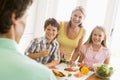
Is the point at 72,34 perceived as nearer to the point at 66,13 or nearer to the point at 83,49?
the point at 83,49

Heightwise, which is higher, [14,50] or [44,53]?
[14,50]

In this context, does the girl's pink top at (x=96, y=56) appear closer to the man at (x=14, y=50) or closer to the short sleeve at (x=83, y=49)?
the short sleeve at (x=83, y=49)

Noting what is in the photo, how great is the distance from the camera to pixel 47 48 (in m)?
2.40

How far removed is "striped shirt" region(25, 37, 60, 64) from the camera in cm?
233

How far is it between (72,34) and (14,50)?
2.24 meters

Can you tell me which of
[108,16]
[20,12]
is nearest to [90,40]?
[108,16]

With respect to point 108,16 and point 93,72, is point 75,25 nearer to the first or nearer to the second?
point 93,72

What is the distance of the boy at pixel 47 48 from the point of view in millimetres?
2320

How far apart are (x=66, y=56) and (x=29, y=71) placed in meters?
2.23

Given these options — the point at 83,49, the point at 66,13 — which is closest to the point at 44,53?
the point at 83,49

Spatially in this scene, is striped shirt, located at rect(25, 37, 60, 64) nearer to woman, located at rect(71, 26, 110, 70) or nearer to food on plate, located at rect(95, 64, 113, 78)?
woman, located at rect(71, 26, 110, 70)

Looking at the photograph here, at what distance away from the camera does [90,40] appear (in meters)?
2.64

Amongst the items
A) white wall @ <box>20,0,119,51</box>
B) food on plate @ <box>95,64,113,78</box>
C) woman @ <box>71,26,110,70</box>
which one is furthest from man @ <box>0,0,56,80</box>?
white wall @ <box>20,0,119,51</box>

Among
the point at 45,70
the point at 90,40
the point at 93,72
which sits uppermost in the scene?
the point at 45,70
